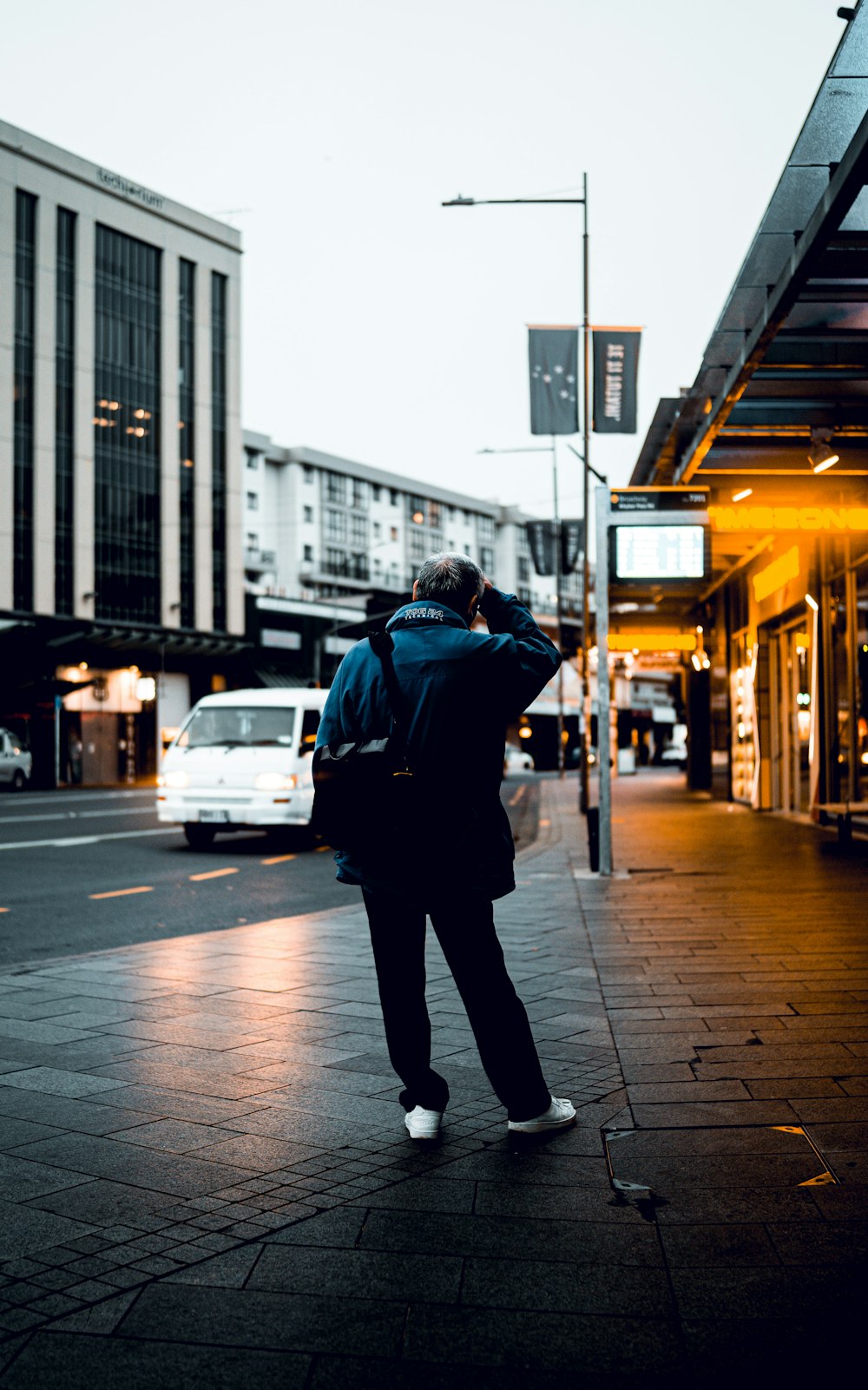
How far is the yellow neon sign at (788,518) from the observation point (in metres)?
13.0

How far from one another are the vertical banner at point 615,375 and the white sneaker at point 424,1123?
12026 millimetres

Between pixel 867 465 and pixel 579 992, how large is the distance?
312 inches

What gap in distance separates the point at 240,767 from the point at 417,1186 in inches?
541

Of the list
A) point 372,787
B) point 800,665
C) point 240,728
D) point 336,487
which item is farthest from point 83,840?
point 336,487

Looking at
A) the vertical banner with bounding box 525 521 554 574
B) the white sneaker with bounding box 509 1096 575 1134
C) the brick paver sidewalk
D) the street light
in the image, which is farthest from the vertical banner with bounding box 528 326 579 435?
the vertical banner with bounding box 525 521 554 574

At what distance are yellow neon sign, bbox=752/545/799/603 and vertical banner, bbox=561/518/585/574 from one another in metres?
9.17

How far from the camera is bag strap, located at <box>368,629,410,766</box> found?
4.21m

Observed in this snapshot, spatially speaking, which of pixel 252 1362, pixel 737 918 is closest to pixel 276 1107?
pixel 252 1362

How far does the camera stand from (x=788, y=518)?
43.6 ft

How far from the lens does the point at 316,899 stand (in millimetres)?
12484

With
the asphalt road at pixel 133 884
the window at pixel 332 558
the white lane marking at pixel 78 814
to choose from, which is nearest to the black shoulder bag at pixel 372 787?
the asphalt road at pixel 133 884

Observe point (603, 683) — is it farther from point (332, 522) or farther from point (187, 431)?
point (332, 522)

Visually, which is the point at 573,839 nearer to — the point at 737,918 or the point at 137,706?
the point at 737,918

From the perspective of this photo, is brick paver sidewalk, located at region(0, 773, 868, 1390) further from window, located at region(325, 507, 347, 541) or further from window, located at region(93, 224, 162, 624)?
window, located at region(325, 507, 347, 541)
